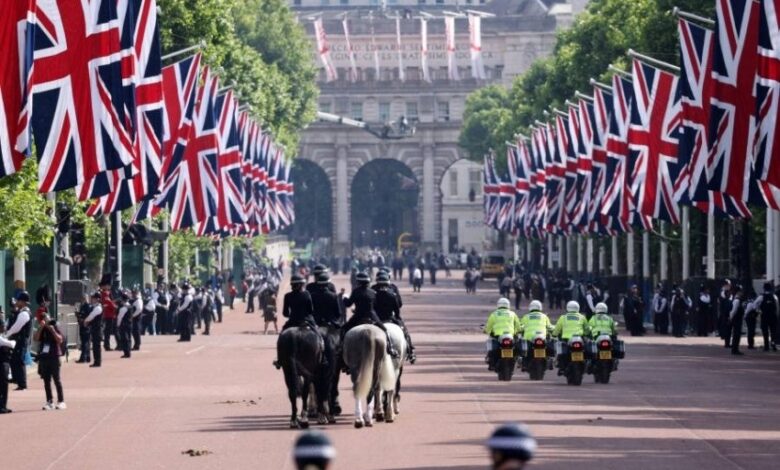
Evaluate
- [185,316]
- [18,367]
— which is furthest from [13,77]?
[185,316]

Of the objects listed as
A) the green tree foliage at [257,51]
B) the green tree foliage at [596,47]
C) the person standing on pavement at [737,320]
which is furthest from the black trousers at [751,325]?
the green tree foliage at [257,51]

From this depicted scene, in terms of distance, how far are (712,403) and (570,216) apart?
45010 mm

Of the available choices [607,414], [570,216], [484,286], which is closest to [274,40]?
[484,286]

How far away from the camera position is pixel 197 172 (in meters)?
59.2

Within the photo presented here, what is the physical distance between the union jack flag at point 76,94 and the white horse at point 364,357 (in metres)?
6.79

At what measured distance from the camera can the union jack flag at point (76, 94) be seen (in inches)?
1325

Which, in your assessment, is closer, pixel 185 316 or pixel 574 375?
pixel 574 375

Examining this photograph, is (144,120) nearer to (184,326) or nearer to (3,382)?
(3,382)

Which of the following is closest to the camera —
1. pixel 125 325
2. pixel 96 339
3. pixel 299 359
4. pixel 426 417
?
pixel 299 359

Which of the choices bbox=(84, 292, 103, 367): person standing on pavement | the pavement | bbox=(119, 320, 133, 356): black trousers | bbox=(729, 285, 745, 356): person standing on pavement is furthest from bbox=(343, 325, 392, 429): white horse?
bbox=(729, 285, 745, 356): person standing on pavement

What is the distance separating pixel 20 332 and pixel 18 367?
3067 mm

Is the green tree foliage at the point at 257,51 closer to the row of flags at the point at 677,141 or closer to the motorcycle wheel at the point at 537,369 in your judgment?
the row of flags at the point at 677,141

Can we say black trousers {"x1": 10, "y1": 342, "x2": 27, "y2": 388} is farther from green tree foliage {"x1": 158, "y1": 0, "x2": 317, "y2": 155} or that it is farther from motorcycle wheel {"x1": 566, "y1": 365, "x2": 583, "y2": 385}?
green tree foliage {"x1": 158, "y1": 0, "x2": 317, "y2": 155}

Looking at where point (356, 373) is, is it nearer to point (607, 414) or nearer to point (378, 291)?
point (378, 291)
